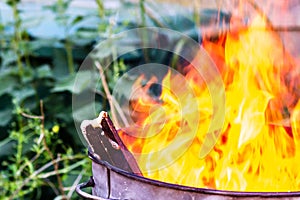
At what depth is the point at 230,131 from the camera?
1337mm

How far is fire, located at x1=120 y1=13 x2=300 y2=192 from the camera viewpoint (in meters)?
1.24

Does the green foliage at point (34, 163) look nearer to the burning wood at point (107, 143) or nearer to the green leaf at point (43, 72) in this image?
the green leaf at point (43, 72)

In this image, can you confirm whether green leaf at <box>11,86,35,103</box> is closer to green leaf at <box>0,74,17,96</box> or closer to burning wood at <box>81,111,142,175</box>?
green leaf at <box>0,74,17,96</box>

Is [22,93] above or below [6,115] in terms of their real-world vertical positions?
above

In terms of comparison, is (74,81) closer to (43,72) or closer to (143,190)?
(43,72)

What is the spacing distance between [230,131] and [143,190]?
0.33m

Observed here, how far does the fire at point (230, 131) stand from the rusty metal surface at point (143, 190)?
94 millimetres

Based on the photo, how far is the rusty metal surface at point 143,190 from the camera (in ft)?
3.32

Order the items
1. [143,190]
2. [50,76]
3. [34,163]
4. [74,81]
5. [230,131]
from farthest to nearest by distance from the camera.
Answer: [50,76] → [34,163] → [74,81] → [230,131] → [143,190]

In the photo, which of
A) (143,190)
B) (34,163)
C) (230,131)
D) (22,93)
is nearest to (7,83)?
(22,93)

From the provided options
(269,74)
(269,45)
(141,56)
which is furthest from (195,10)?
(269,74)

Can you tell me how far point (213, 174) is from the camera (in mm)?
1265

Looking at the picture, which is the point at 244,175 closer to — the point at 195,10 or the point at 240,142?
the point at 240,142

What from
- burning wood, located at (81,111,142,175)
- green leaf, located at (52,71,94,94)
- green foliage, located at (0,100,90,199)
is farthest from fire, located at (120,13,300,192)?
green foliage, located at (0,100,90,199)
